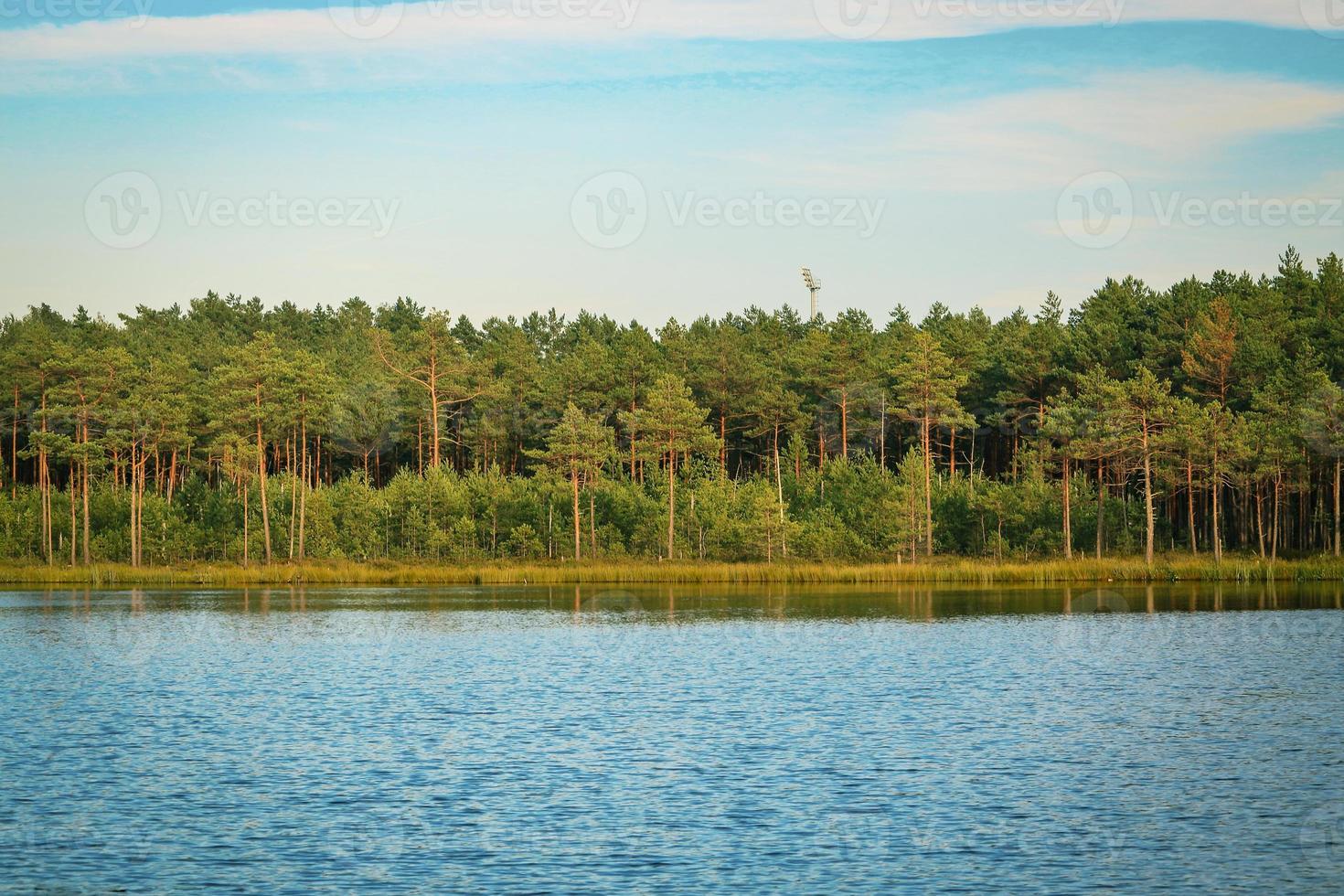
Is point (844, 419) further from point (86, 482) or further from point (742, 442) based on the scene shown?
point (86, 482)

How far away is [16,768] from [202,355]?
114808 mm

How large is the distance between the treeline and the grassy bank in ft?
9.04

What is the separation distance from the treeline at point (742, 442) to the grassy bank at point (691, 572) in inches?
109

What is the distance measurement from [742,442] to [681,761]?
95.0 meters

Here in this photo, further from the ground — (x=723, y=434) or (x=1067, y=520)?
(x=723, y=434)

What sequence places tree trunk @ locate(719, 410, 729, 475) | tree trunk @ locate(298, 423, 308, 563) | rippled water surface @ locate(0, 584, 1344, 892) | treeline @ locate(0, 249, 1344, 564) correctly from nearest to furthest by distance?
rippled water surface @ locate(0, 584, 1344, 892) → treeline @ locate(0, 249, 1344, 564) → tree trunk @ locate(298, 423, 308, 563) → tree trunk @ locate(719, 410, 729, 475)

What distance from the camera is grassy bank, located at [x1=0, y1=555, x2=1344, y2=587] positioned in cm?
7700

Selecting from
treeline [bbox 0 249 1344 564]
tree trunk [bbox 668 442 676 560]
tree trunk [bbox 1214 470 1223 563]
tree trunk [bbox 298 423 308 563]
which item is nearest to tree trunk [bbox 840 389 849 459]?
treeline [bbox 0 249 1344 564]

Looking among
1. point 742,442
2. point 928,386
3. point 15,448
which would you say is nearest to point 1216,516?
point 928,386

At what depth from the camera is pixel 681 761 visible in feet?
83.5

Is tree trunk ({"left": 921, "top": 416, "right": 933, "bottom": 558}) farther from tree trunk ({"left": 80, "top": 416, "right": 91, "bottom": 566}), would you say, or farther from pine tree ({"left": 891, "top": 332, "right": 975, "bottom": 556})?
tree trunk ({"left": 80, "top": 416, "right": 91, "bottom": 566})

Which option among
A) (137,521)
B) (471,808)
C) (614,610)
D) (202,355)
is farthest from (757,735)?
(202,355)

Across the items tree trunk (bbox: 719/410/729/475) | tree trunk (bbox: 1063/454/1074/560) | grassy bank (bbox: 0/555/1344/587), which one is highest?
tree trunk (bbox: 719/410/729/475)

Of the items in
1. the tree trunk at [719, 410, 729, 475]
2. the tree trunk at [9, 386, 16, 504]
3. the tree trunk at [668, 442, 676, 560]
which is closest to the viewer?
the tree trunk at [668, 442, 676, 560]
